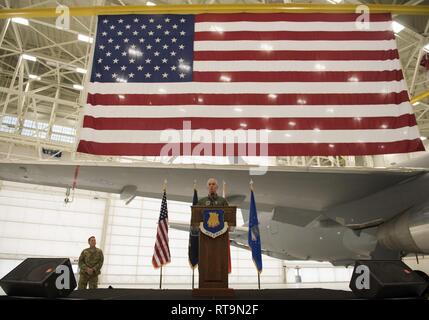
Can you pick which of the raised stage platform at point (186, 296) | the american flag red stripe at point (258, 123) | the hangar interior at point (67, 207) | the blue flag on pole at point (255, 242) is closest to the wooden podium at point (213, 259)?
the raised stage platform at point (186, 296)

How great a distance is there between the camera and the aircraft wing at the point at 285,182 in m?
6.17

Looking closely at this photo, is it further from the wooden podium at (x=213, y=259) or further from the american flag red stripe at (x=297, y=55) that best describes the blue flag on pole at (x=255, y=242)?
the american flag red stripe at (x=297, y=55)

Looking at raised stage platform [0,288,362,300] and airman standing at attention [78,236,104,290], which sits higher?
airman standing at attention [78,236,104,290]

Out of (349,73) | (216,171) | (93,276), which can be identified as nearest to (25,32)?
(93,276)

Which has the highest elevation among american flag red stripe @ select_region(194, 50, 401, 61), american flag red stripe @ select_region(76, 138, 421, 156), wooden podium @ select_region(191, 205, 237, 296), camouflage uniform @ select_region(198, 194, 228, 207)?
american flag red stripe @ select_region(194, 50, 401, 61)

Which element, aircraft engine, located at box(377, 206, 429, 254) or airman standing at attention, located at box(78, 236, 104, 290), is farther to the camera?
airman standing at attention, located at box(78, 236, 104, 290)

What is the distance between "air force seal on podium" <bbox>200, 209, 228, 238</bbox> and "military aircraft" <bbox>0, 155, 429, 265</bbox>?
2123mm

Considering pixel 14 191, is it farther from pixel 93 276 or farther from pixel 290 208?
pixel 290 208

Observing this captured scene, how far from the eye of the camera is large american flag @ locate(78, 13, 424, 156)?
18.6 feet

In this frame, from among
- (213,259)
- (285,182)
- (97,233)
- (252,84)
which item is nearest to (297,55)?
(252,84)

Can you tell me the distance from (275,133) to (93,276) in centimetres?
614

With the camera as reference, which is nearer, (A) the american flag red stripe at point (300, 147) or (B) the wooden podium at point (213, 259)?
(B) the wooden podium at point (213, 259)

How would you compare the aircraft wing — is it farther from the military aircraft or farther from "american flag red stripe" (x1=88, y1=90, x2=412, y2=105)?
"american flag red stripe" (x1=88, y1=90, x2=412, y2=105)

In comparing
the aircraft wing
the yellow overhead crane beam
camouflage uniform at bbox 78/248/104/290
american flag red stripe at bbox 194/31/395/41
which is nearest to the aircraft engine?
the aircraft wing
